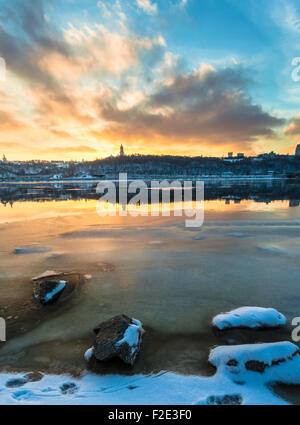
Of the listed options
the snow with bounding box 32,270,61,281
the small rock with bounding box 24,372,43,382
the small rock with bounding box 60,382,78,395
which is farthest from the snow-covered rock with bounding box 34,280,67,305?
the small rock with bounding box 60,382,78,395

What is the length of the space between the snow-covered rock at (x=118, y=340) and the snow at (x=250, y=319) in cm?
149

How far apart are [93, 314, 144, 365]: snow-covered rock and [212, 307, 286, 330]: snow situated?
1.49 m

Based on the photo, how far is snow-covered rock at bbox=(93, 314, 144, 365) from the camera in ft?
10.1

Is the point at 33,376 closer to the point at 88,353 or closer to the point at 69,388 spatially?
the point at 69,388

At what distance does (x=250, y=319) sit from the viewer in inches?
150

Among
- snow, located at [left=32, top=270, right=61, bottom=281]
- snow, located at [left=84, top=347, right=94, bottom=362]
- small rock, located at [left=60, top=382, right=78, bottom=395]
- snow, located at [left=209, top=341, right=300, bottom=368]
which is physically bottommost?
small rock, located at [left=60, top=382, right=78, bottom=395]

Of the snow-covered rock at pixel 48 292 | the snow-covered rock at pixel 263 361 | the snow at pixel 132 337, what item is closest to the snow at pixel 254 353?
the snow-covered rock at pixel 263 361

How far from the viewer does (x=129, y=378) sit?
2.84 meters

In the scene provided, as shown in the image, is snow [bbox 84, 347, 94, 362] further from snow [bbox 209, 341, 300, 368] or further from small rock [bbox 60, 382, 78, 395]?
snow [bbox 209, 341, 300, 368]

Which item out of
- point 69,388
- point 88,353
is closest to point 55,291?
point 88,353

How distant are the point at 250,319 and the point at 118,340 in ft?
7.69

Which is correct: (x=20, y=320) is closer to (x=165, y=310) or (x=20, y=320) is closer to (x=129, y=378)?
(x=129, y=378)

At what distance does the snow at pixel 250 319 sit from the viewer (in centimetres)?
375
